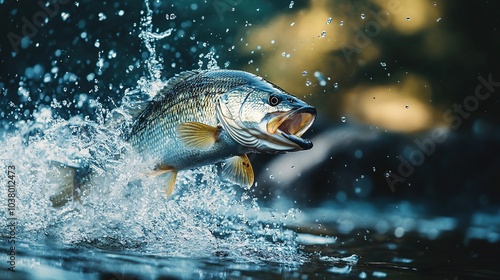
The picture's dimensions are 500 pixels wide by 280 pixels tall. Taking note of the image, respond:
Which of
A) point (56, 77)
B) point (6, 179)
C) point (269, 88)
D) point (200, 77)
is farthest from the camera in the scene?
point (56, 77)

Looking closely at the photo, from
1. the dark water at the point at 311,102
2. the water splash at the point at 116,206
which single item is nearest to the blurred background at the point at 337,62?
the dark water at the point at 311,102

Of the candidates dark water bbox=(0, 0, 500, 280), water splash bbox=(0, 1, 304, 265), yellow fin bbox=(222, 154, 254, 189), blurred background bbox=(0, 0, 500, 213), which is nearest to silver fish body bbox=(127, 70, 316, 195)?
yellow fin bbox=(222, 154, 254, 189)

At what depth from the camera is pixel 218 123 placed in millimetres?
2852

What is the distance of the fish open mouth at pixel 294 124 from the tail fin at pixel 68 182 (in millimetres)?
1035

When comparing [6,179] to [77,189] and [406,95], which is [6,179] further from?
[406,95]

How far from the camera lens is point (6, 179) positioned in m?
3.85

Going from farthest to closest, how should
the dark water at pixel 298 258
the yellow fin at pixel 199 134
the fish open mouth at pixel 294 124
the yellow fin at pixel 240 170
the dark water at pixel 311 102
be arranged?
1. the dark water at pixel 311 102
2. the yellow fin at pixel 240 170
3. the yellow fin at pixel 199 134
4. the fish open mouth at pixel 294 124
5. the dark water at pixel 298 258

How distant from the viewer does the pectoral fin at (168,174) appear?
10.2 feet

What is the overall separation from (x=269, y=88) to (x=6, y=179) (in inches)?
70.9

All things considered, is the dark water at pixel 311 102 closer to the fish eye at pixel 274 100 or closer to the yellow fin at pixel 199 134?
the yellow fin at pixel 199 134

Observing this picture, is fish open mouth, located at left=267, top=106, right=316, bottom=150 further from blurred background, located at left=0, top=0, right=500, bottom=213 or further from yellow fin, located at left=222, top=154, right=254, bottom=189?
blurred background, located at left=0, top=0, right=500, bottom=213

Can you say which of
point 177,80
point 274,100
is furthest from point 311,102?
point 274,100

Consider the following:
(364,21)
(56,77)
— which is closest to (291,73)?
(364,21)

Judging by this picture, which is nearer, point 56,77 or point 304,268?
point 304,268
